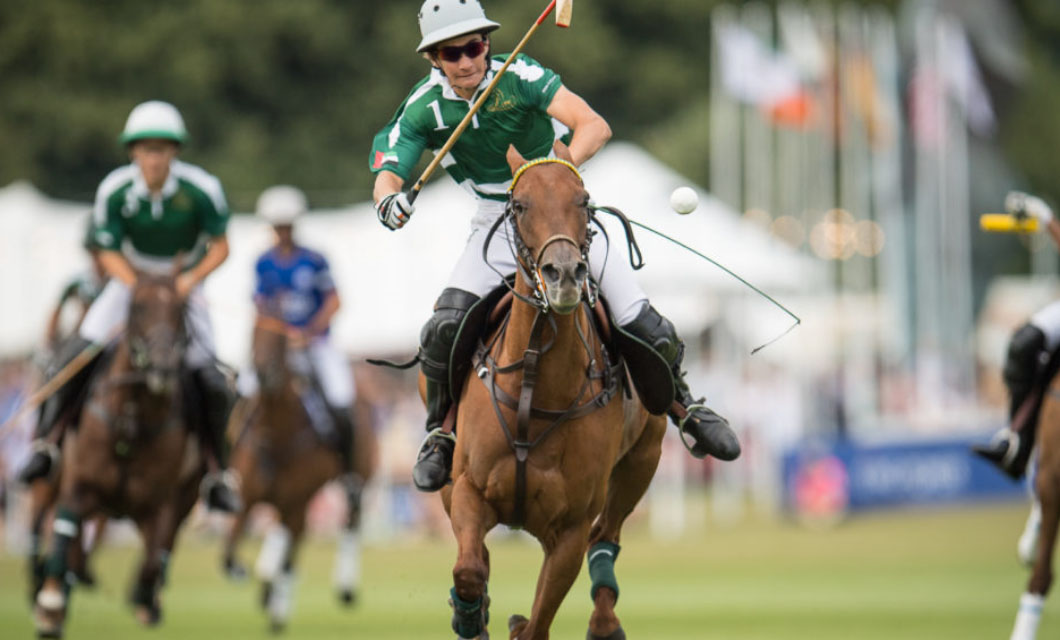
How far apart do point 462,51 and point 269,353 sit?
318 inches

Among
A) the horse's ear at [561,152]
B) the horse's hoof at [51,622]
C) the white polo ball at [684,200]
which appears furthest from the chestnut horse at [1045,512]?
the horse's hoof at [51,622]

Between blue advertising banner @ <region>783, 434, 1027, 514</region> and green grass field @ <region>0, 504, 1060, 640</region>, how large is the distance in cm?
31

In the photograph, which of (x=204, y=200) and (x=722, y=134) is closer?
(x=204, y=200)

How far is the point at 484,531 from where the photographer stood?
8492mm

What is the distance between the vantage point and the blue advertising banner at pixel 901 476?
2700 cm

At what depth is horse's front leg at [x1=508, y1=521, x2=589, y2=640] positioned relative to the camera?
8.53 m

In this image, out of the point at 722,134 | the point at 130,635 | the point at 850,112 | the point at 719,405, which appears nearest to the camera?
the point at 130,635

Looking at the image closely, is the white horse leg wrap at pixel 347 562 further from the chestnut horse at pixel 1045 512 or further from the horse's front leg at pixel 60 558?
the chestnut horse at pixel 1045 512

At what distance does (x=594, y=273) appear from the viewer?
9.12 meters

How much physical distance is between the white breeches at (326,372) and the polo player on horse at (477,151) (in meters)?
7.78

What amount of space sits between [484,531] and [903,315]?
2769 centimetres

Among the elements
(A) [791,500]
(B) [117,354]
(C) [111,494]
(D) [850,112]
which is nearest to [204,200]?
(B) [117,354]

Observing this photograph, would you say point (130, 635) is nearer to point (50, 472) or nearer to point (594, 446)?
point (50, 472)

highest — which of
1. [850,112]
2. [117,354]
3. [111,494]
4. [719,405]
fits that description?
[850,112]
